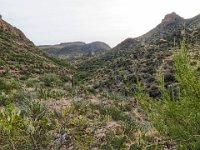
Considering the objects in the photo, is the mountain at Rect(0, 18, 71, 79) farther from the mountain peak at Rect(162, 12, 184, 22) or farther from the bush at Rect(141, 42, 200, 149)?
the mountain peak at Rect(162, 12, 184, 22)

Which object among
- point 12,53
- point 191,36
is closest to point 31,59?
point 12,53

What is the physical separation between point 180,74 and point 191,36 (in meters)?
33.9

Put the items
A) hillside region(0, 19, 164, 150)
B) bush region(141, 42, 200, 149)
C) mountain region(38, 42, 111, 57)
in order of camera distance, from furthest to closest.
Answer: mountain region(38, 42, 111, 57)
hillside region(0, 19, 164, 150)
bush region(141, 42, 200, 149)

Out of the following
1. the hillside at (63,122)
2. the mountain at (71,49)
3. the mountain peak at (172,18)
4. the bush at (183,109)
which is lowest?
the mountain at (71,49)

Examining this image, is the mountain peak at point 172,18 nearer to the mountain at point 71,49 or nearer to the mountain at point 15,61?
the mountain at point 71,49

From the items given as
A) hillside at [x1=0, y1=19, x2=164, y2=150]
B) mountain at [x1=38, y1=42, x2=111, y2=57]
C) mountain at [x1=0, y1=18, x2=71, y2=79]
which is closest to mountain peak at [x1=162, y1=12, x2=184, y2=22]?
mountain at [x1=38, y1=42, x2=111, y2=57]

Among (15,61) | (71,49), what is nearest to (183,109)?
(15,61)

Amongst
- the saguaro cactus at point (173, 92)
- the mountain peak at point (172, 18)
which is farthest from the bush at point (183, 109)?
the mountain peak at point (172, 18)

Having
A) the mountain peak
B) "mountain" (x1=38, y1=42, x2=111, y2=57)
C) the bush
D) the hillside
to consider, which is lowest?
"mountain" (x1=38, y1=42, x2=111, y2=57)

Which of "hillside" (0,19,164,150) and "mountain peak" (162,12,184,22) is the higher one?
"mountain peak" (162,12,184,22)

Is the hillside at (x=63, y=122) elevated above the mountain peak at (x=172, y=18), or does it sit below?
below

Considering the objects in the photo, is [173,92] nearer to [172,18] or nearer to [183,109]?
[183,109]

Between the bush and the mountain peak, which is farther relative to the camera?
the mountain peak

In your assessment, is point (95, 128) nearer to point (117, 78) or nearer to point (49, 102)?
point (49, 102)
